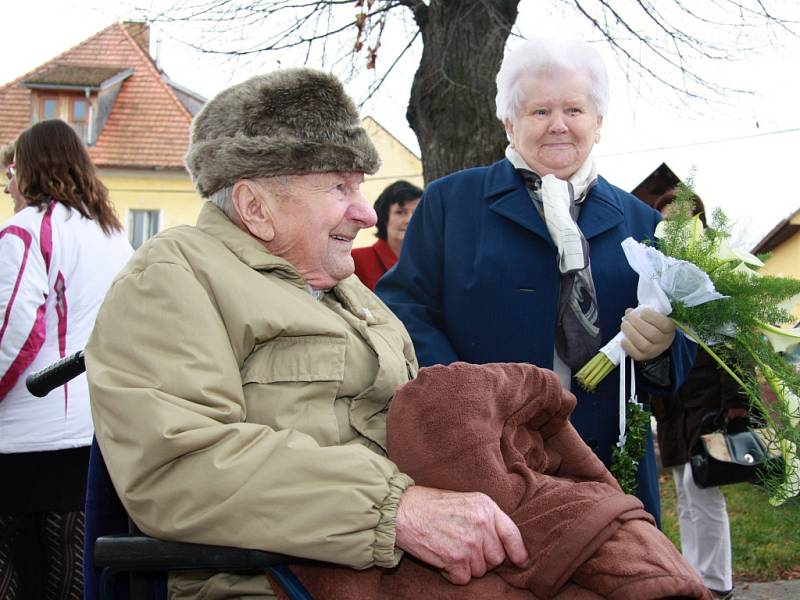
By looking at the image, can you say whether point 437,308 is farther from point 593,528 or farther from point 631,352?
point 593,528

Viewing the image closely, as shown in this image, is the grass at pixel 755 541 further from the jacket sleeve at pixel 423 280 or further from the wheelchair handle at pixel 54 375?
the wheelchair handle at pixel 54 375

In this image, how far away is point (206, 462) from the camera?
1.73m

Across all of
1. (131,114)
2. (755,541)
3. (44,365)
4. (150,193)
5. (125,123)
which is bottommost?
(755,541)

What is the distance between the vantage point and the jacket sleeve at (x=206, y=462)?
5.62 feet

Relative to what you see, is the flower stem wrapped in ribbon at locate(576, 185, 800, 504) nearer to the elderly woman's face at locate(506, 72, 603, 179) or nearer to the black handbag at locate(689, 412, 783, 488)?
the elderly woman's face at locate(506, 72, 603, 179)

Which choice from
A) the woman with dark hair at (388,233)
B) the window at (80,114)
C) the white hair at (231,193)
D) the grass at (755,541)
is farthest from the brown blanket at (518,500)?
the window at (80,114)

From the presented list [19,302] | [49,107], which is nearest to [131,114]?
[49,107]

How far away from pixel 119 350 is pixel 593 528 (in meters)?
0.95

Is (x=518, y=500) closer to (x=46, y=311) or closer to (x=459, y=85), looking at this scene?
(x=46, y=311)

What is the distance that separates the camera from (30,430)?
332 centimetres

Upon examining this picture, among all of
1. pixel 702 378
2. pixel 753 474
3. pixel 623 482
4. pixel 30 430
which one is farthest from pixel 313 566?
pixel 702 378

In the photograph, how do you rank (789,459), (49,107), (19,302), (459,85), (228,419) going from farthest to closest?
(49,107), (459,85), (19,302), (789,459), (228,419)

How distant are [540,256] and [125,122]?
24.8 m

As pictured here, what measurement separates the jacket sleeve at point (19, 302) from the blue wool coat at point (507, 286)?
1382 millimetres
